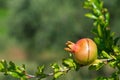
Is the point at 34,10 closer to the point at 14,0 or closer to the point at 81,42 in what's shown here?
the point at 14,0

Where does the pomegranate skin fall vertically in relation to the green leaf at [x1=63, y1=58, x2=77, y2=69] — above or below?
above

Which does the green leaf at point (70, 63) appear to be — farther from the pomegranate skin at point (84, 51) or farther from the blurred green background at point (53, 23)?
the blurred green background at point (53, 23)

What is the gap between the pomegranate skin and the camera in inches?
61.6

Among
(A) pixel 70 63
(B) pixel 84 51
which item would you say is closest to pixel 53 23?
(A) pixel 70 63

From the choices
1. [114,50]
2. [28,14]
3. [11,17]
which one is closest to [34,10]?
[28,14]

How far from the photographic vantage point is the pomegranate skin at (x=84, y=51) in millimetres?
1565

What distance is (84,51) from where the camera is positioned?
1565 mm

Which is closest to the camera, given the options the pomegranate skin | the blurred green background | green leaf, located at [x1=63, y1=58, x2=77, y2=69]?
the pomegranate skin

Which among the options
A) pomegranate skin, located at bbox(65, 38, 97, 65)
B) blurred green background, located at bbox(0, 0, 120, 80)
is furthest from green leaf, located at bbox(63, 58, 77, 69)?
blurred green background, located at bbox(0, 0, 120, 80)

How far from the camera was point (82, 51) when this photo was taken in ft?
5.15

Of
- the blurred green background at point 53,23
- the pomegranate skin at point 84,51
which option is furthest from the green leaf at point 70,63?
the blurred green background at point 53,23

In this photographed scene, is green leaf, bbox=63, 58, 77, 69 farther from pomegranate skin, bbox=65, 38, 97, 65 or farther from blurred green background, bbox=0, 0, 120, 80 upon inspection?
blurred green background, bbox=0, 0, 120, 80

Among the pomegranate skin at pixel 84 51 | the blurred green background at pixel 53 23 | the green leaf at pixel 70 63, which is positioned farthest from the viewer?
the blurred green background at pixel 53 23

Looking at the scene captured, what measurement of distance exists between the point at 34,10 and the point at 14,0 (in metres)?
1.26
